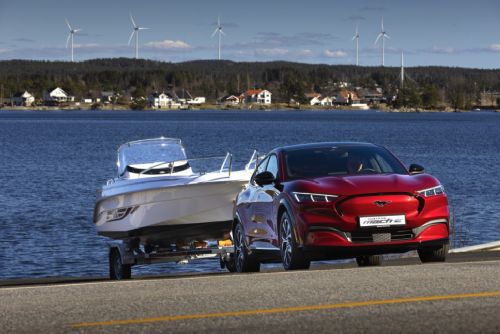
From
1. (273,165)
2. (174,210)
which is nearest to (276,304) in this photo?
(273,165)

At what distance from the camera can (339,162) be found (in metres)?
15.1

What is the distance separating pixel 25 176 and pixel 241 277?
52007 mm

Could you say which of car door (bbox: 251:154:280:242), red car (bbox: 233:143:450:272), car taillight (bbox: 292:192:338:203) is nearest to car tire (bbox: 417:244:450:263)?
red car (bbox: 233:143:450:272)

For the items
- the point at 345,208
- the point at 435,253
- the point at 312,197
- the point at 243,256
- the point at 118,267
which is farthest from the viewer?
the point at 118,267

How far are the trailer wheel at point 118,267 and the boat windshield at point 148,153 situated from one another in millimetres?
2323

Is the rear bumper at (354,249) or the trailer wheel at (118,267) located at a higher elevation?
the rear bumper at (354,249)

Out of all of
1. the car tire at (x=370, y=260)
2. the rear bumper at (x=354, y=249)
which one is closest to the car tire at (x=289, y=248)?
the rear bumper at (x=354, y=249)

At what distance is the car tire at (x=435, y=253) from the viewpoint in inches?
571

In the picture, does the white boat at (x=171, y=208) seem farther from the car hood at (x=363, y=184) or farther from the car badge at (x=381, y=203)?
the car badge at (x=381, y=203)

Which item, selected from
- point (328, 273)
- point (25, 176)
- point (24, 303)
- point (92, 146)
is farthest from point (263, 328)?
point (92, 146)

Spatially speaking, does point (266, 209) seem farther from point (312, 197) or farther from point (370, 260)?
point (370, 260)

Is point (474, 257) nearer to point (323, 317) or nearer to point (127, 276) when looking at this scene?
point (127, 276)

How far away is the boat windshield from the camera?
21359 mm

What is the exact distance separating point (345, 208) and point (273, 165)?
7.00 ft
